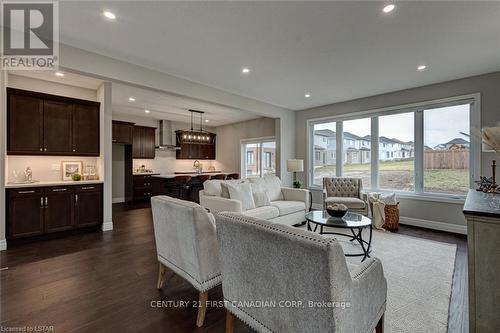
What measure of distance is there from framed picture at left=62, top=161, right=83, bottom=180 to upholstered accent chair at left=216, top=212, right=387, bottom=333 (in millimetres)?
4666

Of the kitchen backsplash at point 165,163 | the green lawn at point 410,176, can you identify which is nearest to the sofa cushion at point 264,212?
the green lawn at point 410,176

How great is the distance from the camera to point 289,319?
1175mm

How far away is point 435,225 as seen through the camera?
4.46 m

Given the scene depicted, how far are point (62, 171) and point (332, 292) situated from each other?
18.1 ft

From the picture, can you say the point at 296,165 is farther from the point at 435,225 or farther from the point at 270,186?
the point at 435,225

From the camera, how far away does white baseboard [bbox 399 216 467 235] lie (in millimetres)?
4194

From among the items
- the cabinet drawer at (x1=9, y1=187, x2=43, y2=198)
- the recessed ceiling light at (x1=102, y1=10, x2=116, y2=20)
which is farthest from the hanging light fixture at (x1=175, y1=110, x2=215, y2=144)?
the recessed ceiling light at (x1=102, y1=10, x2=116, y2=20)

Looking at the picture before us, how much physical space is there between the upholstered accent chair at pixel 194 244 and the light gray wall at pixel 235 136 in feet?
19.3

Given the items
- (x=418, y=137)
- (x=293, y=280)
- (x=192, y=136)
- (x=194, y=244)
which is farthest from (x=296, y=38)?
(x=192, y=136)

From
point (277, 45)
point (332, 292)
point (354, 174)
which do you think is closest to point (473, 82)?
point (354, 174)

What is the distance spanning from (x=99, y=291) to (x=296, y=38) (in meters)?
3.66

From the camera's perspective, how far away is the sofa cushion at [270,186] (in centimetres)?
457

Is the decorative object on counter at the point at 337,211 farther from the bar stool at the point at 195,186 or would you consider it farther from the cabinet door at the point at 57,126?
the bar stool at the point at 195,186

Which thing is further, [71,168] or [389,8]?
[71,168]
